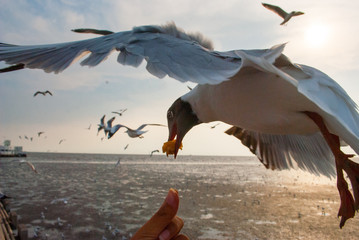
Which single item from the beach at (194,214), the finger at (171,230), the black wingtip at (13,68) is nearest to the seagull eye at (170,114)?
the finger at (171,230)

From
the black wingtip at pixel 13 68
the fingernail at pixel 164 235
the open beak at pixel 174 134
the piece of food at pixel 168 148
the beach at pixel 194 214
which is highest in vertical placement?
the black wingtip at pixel 13 68

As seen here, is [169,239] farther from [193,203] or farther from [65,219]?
[193,203]

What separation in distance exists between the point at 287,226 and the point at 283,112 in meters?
10.3

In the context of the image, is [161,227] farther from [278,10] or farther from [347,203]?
[278,10]

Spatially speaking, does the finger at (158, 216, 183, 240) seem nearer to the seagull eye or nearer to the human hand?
the human hand

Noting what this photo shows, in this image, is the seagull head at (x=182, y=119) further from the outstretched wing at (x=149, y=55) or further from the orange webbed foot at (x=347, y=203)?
the orange webbed foot at (x=347, y=203)

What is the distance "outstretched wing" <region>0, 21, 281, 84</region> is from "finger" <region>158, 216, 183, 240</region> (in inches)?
48.3

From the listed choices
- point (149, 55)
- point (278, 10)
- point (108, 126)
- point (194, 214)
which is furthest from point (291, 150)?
point (194, 214)

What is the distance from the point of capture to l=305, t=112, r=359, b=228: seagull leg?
229 cm

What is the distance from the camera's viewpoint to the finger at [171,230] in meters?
2.30

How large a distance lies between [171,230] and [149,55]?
1297 mm

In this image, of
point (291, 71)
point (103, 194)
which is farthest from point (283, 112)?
point (103, 194)

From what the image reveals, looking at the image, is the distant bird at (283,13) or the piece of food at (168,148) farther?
the distant bird at (283,13)

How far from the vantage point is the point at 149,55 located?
72.4 inches
